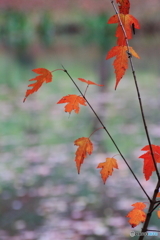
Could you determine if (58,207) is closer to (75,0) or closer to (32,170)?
(32,170)

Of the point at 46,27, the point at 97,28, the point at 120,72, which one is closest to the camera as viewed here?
the point at 120,72

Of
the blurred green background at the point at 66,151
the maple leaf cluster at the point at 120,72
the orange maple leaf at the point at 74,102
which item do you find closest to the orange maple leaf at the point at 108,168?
the maple leaf cluster at the point at 120,72

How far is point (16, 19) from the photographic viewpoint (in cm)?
1265

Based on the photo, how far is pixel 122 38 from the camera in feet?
1.97

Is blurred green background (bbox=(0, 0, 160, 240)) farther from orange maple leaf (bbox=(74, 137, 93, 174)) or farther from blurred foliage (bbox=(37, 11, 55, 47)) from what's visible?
blurred foliage (bbox=(37, 11, 55, 47))

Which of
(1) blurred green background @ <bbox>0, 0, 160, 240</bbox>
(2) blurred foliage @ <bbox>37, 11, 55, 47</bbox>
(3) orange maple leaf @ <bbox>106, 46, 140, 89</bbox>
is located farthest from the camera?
(2) blurred foliage @ <bbox>37, 11, 55, 47</bbox>

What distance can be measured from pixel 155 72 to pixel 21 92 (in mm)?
2362

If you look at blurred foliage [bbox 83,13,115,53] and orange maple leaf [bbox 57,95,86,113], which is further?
blurred foliage [bbox 83,13,115,53]

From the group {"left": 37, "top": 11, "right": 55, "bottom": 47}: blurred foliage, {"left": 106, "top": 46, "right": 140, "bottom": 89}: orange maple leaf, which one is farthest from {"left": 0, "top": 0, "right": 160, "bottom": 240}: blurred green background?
{"left": 37, "top": 11, "right": 55, "bottom": 47}: blurred foliage

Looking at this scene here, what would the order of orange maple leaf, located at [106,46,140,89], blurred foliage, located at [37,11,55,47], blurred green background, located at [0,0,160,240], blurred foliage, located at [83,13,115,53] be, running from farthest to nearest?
blurred foliage, located at [37,11,55,47]
blurred foliage, located at [83,13,115,53]
blurred green background, located at [0,0,160,240]
orange maple leaf, located at [106,46,140,89]

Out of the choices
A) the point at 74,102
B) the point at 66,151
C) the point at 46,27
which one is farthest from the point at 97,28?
the point at 74,102

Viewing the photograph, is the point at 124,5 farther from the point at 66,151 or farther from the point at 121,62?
the point at 66,151

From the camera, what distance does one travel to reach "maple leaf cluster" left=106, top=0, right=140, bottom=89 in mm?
579

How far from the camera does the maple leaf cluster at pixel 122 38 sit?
0.58 metres
